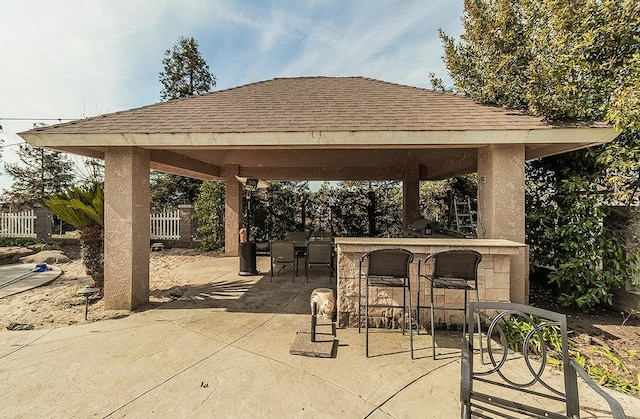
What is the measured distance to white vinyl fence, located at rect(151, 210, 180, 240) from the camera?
1305 cm

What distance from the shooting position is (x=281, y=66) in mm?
15352

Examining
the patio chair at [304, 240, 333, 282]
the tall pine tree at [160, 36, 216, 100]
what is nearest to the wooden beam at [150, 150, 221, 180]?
the patio chair at [304, 240, 333, 282]

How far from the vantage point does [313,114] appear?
5469mm

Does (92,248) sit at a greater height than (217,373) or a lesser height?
greater

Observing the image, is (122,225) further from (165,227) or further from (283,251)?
(165,227)

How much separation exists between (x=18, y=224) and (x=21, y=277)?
7.96 meters

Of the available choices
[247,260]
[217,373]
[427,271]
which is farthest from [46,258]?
[427,271]

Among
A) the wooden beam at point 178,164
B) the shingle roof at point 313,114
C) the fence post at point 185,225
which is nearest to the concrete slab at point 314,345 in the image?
the shingle roof at point 313,114

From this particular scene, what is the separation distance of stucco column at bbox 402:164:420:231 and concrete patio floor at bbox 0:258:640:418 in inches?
267

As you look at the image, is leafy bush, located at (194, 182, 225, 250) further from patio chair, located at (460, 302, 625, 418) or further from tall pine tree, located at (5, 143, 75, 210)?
tall pine tree, located at (5, 143, 75, 210)

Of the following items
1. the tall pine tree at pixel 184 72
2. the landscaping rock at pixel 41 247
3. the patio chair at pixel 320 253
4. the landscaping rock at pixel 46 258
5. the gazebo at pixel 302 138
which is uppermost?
the tall pine tree at pixel 184 72

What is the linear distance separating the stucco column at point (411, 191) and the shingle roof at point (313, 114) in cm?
354

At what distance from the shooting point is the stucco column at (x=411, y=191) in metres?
10.2

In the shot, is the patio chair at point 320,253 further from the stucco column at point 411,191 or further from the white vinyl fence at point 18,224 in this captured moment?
the white vinyl fence at point 18,224
